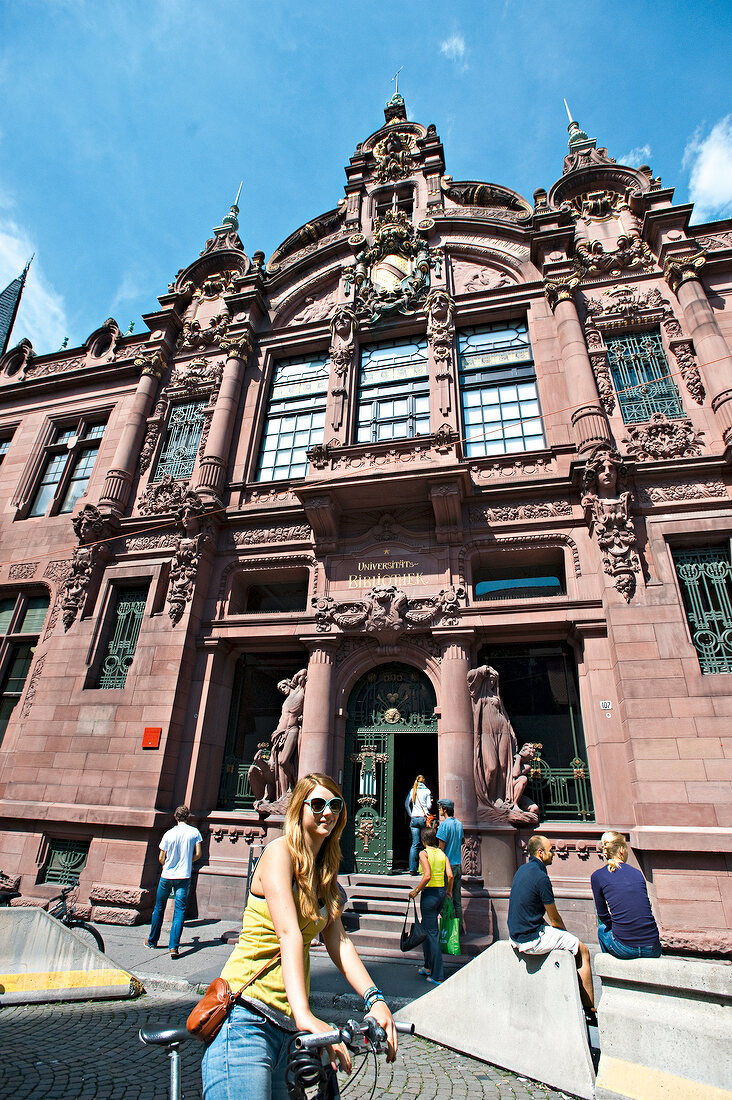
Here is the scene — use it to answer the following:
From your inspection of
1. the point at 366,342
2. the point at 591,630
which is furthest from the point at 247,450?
the point at 591,630

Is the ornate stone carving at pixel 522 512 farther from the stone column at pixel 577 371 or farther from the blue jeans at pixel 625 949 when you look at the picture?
the blue jeans at pixel 625 949

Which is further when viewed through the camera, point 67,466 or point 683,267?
point 67,466

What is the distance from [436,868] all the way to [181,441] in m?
12.9

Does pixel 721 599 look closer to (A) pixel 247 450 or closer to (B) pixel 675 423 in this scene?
(B) pixel 675 423

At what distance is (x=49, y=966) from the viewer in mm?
6281

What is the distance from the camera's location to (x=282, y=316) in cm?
1758

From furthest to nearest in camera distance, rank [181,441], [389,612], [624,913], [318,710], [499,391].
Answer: [181,441] → [499,391] → [389,612] → [318,710] → [624,913]

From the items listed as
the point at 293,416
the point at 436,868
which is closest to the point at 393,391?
the point at 293,416

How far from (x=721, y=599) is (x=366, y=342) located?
11024 mm

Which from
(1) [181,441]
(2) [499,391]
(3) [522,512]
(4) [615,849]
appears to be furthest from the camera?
(1) [181,441]

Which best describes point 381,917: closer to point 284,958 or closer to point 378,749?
point 378,749

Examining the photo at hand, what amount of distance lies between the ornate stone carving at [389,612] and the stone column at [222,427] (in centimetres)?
436

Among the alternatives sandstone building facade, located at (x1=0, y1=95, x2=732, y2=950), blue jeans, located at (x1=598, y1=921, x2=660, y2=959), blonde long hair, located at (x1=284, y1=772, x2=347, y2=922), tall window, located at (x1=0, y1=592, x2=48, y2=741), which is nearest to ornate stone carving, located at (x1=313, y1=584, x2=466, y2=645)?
sandstone building facade, located at (x1=0, y1=95, x2=732, y2=950)

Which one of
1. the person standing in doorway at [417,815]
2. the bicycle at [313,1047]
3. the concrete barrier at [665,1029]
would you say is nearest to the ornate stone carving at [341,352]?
the person standing in doorway at [417,815]
